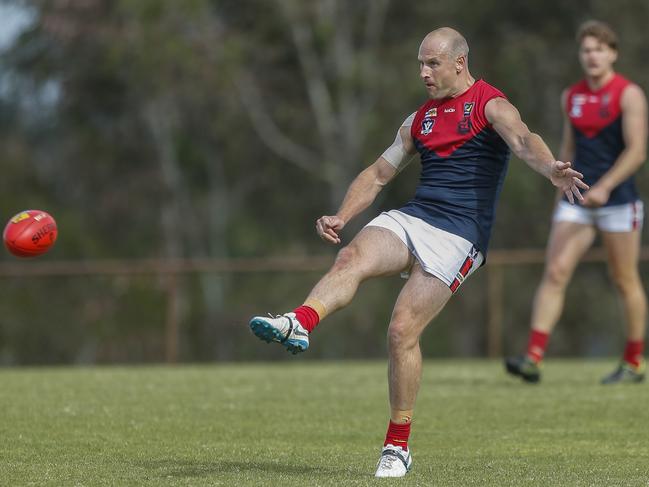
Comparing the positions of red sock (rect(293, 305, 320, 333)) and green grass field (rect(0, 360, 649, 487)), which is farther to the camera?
green grass field (rect(0, 360, 649, 487))

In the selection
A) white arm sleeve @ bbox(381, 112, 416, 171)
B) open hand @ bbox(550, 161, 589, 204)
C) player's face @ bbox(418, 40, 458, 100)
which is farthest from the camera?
white arm sleeve @ bbox(381, 112, 416, 171)

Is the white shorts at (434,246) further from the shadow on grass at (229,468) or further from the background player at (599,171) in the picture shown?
the background player at (599,171)

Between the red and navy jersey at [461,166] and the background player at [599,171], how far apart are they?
3.91m

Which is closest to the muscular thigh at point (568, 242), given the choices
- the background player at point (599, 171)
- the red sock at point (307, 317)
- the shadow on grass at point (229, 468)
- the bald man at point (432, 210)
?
the background player at point (599, 171)

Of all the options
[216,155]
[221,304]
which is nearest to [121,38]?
[216,155]

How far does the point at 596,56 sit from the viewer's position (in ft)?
35.2

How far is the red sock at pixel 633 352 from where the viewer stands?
11.3 metres

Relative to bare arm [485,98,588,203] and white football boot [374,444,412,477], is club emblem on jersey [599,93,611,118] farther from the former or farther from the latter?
white football boot [374,444,412,477]

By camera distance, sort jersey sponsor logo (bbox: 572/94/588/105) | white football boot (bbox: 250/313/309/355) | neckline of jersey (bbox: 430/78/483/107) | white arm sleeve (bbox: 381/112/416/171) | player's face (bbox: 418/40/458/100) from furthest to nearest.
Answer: jersey sponsor logo (bbox: 572/94/588/105), white arm sleeve (bbox: 381/112/416/171), neckline of jersey (bbox: 430/78/483/107), player's face (bbox: 418/40/458/100), white football boot (bbox: 250/313/309/355)

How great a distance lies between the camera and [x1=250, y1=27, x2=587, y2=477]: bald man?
20.9ft

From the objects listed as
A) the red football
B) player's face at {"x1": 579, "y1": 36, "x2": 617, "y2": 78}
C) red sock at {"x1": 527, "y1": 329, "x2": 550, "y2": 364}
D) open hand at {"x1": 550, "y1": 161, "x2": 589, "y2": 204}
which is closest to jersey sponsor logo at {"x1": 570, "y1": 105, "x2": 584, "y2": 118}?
player's face at {"x1": 579, "y1": 36, "x2": 617, "y2": 78}

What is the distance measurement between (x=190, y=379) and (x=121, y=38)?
19.8 meters

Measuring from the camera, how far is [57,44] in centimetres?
3319

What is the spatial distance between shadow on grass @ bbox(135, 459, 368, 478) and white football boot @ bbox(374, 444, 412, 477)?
94 millimetres
